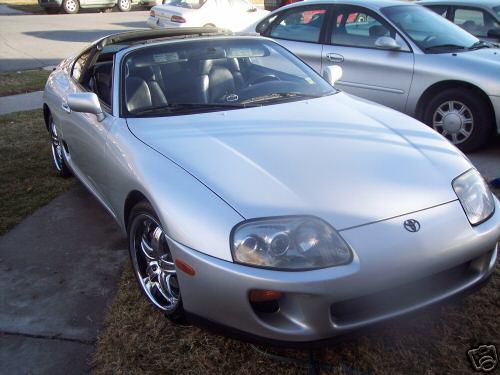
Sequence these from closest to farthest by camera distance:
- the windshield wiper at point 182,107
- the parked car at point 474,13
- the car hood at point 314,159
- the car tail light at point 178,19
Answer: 1. the car hood at point 314,159
2. the windshield wiper at point 182,107
3. the parked car at point 474,13
4. the car tail light at point 178,19

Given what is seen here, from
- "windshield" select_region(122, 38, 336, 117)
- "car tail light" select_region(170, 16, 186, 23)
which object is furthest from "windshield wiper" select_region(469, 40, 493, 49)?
"car tail light" select_region(170, 16, 186, 23)

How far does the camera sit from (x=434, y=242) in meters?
2.24

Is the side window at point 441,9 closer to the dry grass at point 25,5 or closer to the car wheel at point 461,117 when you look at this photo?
the car wheel at point 461,117

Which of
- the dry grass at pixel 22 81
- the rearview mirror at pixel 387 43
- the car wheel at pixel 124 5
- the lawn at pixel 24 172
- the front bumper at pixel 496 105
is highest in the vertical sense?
the rearview mirror at pixel 387 43

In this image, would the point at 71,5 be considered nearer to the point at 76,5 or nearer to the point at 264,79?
the point at 76,5

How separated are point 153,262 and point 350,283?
1.23 meters

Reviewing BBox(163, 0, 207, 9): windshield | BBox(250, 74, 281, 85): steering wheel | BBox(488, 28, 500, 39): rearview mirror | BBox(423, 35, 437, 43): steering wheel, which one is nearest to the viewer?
BBox(250, 74, 281, 85): steering wheel

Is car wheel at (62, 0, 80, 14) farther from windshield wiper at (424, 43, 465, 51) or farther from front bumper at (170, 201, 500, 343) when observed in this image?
front bumper at (170, 201, 500, 343)

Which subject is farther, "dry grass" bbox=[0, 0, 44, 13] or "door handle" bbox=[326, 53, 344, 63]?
"dry grass" bbox=[0, 0, 44, 13]

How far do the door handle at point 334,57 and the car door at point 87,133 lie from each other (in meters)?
2.77

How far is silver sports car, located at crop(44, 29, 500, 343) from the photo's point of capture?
2.13 meters

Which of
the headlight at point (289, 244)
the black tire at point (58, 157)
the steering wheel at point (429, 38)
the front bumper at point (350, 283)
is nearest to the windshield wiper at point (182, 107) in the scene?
the front bumper at point (350, 283)

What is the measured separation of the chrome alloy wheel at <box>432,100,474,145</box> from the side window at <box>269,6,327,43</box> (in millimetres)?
1725

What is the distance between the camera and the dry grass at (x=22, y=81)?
29.2ft
